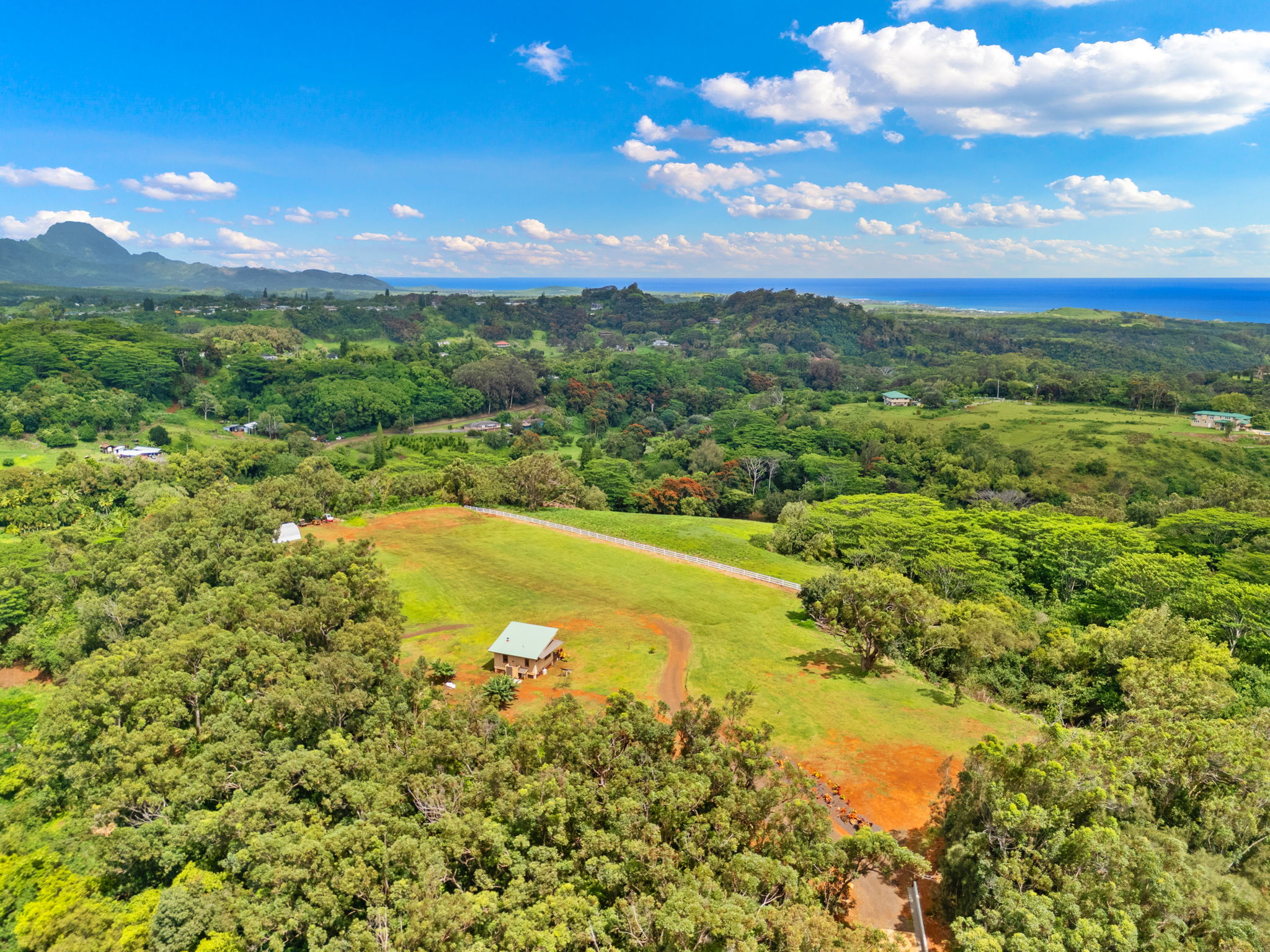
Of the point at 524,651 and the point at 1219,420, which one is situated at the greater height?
the point at 1219,420

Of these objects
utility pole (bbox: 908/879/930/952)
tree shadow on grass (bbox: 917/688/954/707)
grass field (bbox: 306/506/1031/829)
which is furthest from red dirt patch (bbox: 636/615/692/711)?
tree shadow on grass (bbox: 917/688/954/707)

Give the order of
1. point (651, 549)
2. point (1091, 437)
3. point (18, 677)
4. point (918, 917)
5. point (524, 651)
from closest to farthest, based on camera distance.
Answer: point (918, 917) → point (524, 651) → point (18, 677) → point (651, 549) → point (1091, 437)

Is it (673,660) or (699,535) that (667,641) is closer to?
(673,660)

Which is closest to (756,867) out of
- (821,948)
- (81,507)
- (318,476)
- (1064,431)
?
(821,948)

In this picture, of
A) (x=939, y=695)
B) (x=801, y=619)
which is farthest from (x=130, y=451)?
(x=939, y=695)

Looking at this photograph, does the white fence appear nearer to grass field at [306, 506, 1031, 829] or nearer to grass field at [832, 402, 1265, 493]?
grass field at [306, 506, 1031, 829]

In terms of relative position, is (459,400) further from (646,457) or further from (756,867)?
(756,867)
